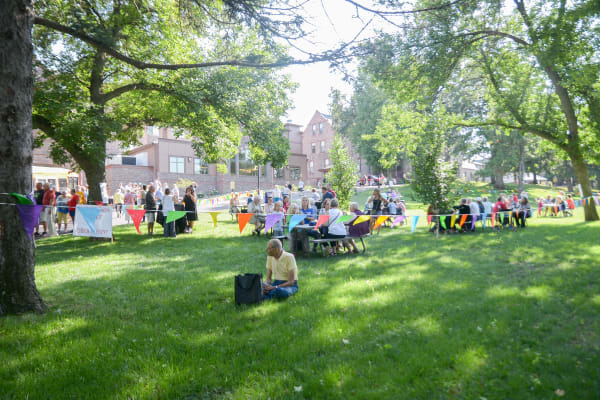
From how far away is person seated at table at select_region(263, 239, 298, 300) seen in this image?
18.9 ft

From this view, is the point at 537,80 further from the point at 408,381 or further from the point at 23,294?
the point at 23,294

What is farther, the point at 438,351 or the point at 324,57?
the point at 324,57

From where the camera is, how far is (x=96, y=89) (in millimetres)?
12641

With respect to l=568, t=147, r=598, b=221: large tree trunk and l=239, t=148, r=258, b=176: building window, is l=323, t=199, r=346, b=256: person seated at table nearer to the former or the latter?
l=568, t=147, r=598, b=221: large tree trunk

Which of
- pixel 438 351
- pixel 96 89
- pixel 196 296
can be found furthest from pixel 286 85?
pixel 438 351

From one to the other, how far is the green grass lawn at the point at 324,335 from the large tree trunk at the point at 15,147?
53 centimetres

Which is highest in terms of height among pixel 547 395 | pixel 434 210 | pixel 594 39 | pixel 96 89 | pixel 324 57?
pixel 594 39

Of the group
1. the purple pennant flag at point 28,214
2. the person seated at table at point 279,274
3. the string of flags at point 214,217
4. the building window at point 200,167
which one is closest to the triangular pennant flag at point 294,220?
the string of flags at point 214,217

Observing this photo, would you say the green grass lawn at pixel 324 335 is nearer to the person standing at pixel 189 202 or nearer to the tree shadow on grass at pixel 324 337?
the tree shadow on grass at pixel 324 337

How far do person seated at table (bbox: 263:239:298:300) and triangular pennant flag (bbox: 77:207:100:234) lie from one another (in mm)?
5894

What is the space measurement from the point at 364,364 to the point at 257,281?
2417mm

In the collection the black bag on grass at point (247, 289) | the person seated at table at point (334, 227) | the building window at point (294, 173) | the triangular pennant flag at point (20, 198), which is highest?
the building window at point (294, 173)

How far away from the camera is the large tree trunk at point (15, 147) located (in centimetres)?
506

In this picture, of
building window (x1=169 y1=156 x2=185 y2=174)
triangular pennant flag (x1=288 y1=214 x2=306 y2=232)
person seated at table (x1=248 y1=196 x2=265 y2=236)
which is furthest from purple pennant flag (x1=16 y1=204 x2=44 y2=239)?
building window (x1=169 y1=156 x2=185 y2=174)
